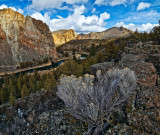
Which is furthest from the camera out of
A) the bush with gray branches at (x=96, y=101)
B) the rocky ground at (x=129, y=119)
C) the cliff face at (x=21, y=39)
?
the cliff face at (x=21, y=39)

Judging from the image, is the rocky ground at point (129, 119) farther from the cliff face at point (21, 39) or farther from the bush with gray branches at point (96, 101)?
the cliff face at point (21, 39)

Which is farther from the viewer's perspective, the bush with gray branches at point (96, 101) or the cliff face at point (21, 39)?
the cliff face at point (21, 39)

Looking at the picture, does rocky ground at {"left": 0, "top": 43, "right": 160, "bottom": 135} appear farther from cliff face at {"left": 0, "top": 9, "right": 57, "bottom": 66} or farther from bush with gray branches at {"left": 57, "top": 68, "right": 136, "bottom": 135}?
cliff face at {"left": 0, "top": 9, "right": 57, "bottom": 66}

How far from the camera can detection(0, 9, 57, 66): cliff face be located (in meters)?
89.5

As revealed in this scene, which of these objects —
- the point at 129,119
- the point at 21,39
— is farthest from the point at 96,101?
the point at 21,39

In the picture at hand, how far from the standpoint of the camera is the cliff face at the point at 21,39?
89.5 m

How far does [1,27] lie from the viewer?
290ft

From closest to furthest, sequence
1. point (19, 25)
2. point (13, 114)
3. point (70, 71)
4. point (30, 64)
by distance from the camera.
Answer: point (13, 114) < point (70, 71) < point (30, 64) < point (19, 25)

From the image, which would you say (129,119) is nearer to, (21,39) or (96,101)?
(96,101)

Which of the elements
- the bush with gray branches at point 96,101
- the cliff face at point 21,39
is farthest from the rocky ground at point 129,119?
the cliff face at point 21,39

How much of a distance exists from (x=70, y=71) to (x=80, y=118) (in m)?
13.9

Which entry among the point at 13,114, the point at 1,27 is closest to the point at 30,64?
the point at 1,27

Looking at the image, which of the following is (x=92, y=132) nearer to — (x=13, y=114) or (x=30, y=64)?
(x=13, y=114)

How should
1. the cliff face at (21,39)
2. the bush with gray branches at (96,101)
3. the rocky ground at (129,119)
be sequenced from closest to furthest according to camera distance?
the rocky ground at (129,119) < the bush with gray branches at (96,101) < the cliff face at (21,39)
